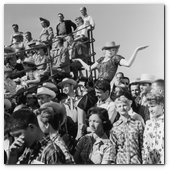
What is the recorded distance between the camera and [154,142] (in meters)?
4.09

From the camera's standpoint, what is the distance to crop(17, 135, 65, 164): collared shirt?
348 cm

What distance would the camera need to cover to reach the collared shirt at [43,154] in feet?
11.4

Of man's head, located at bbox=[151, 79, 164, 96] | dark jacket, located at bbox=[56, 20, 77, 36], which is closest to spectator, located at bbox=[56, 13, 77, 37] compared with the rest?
dark jacket, located at bbox=[56, 20, 77, 36]

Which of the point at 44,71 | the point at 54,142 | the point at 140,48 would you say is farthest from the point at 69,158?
the point at 44,71

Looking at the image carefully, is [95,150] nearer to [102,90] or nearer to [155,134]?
[155,134]

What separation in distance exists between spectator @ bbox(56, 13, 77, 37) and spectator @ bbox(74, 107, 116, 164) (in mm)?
5210

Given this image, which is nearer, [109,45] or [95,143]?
[95,143]

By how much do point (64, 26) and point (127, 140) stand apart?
5640 millimetres

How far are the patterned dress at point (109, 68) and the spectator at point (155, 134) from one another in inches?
66.2

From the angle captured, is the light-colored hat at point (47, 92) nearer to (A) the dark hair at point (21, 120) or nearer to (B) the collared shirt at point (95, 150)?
(B) the collared shirt at point (95, 150)

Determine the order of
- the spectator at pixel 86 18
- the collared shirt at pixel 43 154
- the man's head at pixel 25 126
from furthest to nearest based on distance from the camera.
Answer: the spectator at pixel 86 18 < the man's head at pixel 25 126 < the collared shirt at pixel 43 154

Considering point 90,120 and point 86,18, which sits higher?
point 86,18

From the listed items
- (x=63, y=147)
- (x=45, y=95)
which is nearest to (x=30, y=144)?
(x=63, y=147)

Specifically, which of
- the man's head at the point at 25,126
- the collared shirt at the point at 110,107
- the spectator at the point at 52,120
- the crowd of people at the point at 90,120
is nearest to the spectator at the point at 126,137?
the crowd of people at the point at 90,120
